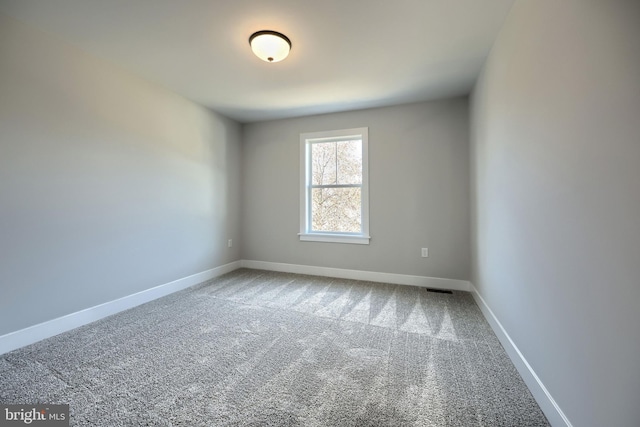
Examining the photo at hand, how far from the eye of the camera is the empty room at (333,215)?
1.07 meters

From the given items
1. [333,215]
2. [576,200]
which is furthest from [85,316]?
[576,200]

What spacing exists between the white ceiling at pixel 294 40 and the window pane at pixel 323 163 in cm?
92

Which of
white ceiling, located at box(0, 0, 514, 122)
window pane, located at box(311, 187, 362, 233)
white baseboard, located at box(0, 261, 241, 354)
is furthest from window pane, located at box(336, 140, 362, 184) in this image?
white baseboard, located at box(0, 261, 241, 354)

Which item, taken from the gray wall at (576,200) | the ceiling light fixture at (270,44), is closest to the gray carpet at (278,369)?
the gray wall at (576,200)

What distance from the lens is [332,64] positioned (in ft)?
8.11

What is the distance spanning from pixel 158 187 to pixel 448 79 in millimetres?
3523

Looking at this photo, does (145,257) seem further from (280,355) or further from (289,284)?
(280,355)

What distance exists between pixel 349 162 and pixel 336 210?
76cm

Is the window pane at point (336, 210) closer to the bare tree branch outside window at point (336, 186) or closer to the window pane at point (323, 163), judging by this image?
the bare tree branch outside window at point (336, 186)

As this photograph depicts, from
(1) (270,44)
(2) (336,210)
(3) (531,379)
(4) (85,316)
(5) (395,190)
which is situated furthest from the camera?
(2) (336,210)

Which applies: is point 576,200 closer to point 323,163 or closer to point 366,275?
point 366,275

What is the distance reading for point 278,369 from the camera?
1669mm

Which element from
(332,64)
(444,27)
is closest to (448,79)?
(444,27)

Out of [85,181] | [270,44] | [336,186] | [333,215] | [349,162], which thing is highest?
[270,44]
